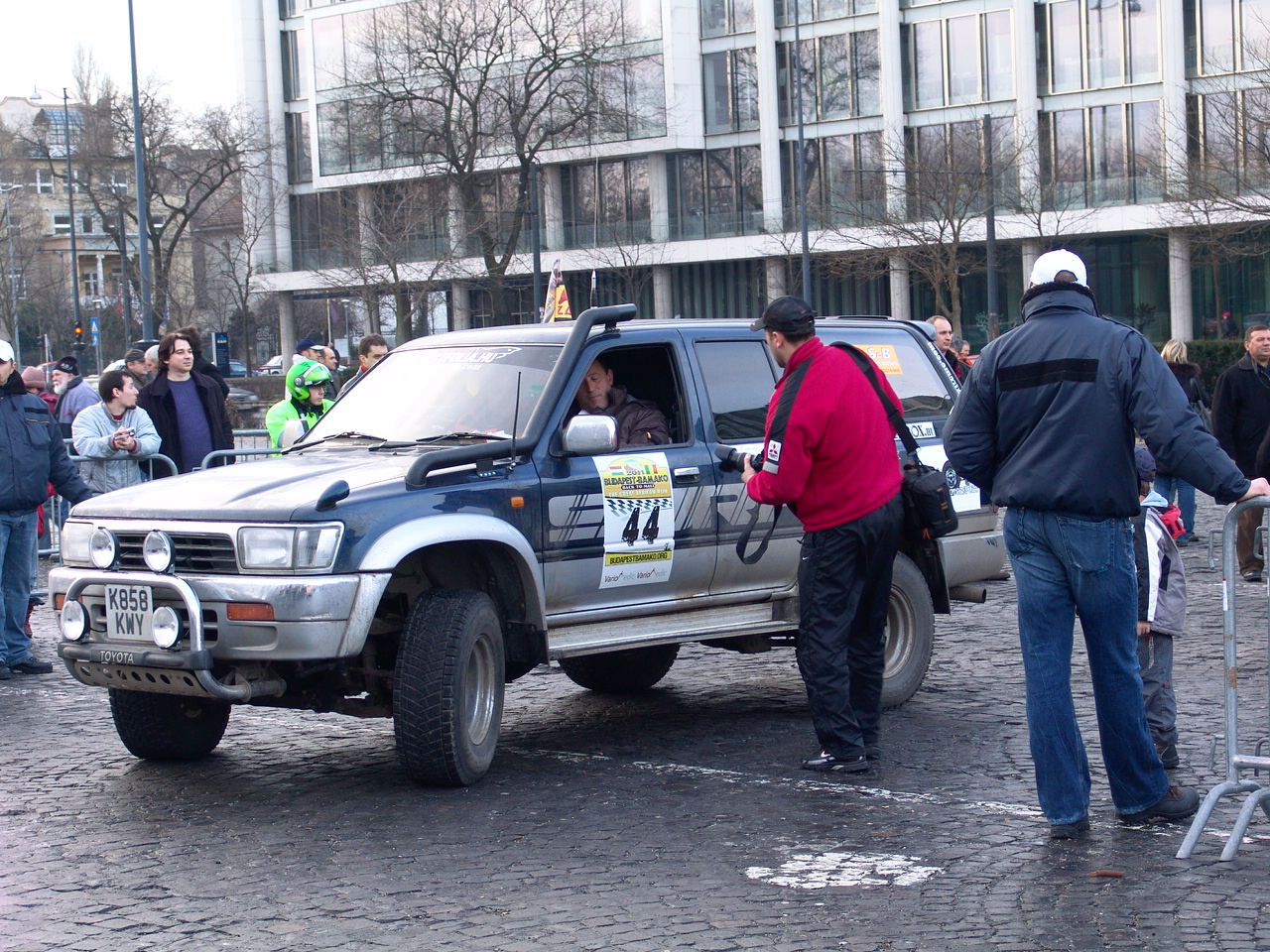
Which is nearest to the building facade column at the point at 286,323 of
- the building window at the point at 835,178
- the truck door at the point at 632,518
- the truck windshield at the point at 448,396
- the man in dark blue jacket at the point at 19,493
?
the building window at the point at 835,178

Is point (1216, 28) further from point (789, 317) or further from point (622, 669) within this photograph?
point (789, 317)

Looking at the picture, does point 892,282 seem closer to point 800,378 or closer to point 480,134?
point 480,134

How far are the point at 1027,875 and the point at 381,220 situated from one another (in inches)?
1806

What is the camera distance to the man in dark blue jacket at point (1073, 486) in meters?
5.37

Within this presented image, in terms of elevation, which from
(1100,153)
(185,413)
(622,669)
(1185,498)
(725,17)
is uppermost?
(725,17)

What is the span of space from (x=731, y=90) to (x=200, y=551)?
54.2 metres

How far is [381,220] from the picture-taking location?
4916cm

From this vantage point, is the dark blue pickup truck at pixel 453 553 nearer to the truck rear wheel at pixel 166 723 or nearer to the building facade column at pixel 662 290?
the truck rear wheel at pixel 166 723

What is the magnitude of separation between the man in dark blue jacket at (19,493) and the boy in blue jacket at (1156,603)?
6273 mm

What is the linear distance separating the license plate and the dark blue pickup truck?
0.01m

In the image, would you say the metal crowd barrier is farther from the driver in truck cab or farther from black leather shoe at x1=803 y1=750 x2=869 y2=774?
the driver in truck cab

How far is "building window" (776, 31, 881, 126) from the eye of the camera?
5562 cm

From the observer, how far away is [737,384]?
7750 millimetres

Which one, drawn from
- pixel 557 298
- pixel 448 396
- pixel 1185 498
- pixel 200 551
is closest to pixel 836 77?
pixel 557 298
